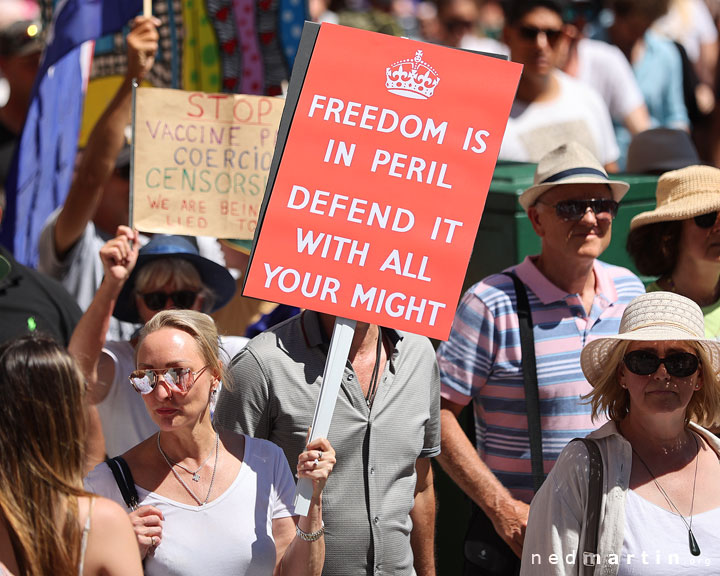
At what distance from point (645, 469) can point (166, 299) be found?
1.77 m

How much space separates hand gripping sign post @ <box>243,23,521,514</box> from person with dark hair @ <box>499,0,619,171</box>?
245 centimetres

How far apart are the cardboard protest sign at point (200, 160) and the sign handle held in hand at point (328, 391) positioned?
3.56 ft

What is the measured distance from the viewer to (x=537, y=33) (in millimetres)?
5922

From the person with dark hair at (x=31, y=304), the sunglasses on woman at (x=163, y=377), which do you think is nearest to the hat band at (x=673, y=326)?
the sunglasses on woman at (x=163, y=377)

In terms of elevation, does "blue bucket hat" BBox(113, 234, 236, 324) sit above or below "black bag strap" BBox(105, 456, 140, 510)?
above

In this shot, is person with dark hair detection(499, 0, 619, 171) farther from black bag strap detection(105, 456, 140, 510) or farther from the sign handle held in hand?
black bag strap detection(105, 456, 140, 510)

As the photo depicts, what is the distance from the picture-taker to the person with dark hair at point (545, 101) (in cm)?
564

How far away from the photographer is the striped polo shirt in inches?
146

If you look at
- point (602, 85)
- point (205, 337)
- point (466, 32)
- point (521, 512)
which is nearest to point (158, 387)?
point (205, 337)

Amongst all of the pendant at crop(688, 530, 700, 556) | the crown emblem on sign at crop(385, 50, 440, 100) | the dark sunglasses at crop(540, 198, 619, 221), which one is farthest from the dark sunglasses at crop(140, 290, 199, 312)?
the pendant at crop(688, 530, 700, 556)

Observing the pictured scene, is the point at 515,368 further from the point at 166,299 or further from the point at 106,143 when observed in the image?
the point at 106,143

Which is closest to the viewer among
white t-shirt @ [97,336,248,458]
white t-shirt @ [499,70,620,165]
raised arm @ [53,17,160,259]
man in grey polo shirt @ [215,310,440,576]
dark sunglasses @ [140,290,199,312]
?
man in grey polo shirt @ [215,310,440,576]

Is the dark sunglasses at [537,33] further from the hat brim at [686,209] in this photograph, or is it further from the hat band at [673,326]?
the hat band at [673,326]

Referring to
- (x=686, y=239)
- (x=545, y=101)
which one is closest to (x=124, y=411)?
(x=686, y=239)
